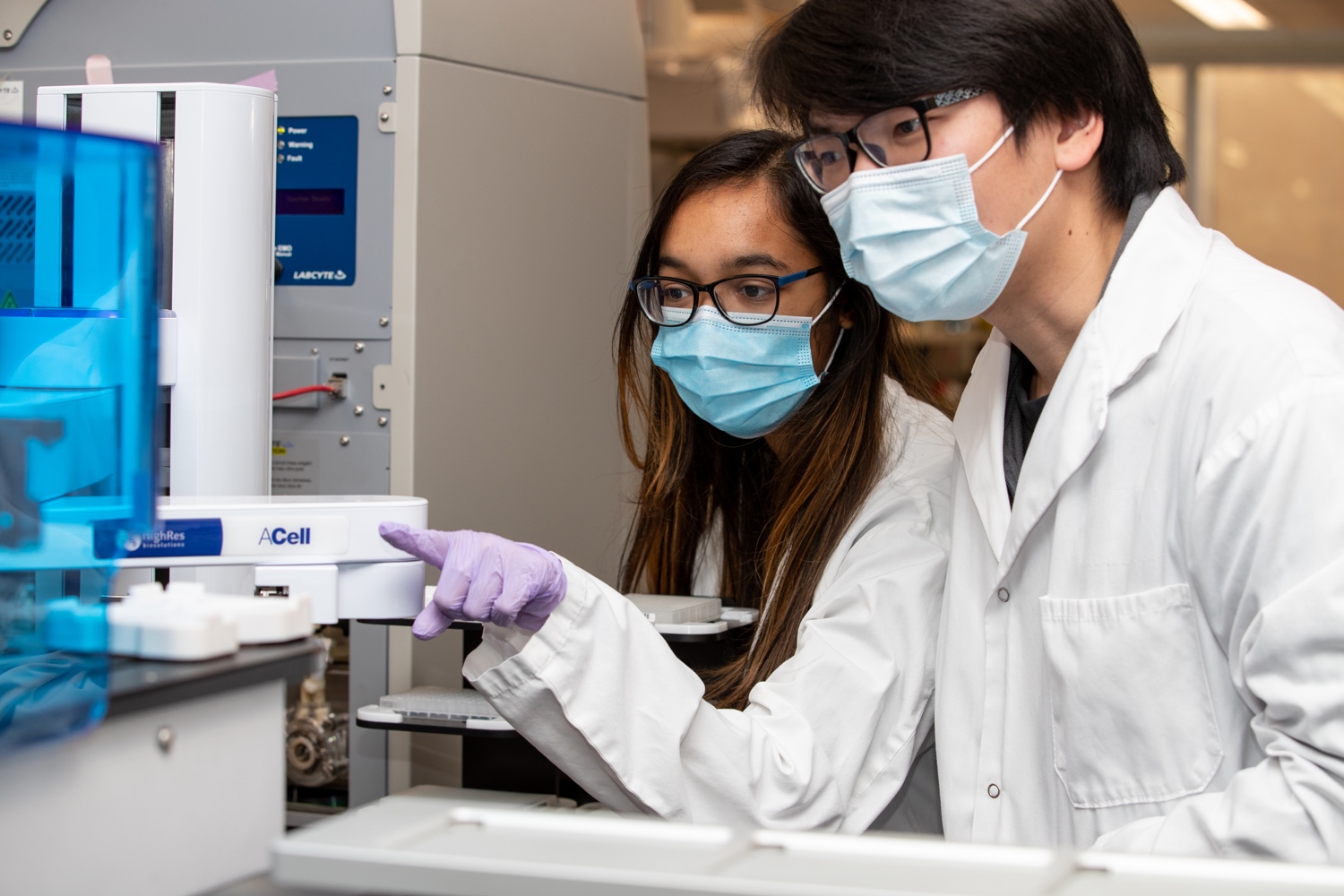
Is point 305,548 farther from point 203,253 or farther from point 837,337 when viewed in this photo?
point 837,337

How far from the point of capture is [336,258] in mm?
1842

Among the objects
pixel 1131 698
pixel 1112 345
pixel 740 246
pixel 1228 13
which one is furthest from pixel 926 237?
pixel 1228 13

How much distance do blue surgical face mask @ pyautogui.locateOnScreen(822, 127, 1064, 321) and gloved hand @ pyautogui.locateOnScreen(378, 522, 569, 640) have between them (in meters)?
0.44

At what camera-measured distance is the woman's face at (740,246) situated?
1.50 meters

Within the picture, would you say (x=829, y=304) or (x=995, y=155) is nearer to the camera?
(x=995, y=155)

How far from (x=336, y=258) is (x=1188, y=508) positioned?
128cm

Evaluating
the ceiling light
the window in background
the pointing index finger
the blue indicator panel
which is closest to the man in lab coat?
the pointing index finger

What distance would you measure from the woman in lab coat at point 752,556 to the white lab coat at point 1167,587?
11 centimetres

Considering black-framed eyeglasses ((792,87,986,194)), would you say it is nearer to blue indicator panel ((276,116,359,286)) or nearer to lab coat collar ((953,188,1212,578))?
lab coat collar ((953,188,1212,578))

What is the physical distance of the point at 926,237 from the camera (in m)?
1.19

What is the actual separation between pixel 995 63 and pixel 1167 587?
506mm

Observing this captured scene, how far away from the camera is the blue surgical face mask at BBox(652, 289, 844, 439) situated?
1.50m

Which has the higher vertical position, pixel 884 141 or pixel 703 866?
pixel 884 141

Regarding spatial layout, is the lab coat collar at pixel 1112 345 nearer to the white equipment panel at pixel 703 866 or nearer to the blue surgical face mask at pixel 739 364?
the blue surgical face mask at pixel 739 364
